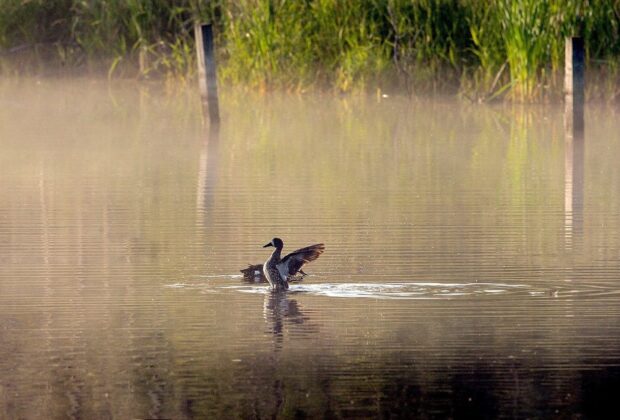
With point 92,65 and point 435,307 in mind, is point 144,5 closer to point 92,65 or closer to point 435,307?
point 92,65

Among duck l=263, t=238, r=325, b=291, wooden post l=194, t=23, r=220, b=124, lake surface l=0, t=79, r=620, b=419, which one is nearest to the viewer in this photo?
lake surface l=0, t=79, r=620, b=419

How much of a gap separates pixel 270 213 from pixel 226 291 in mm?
3080

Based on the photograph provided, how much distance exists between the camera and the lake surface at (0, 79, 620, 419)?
6730 mm

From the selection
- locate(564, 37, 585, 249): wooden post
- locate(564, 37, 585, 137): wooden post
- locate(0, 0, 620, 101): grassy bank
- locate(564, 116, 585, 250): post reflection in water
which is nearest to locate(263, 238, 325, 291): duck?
locate(564, 116, 585, 250): post reflection in water

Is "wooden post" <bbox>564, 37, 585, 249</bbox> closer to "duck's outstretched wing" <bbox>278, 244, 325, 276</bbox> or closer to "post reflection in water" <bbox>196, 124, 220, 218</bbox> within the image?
"post reflection in water" <bbox>196, 124, 220, 218</bbox>

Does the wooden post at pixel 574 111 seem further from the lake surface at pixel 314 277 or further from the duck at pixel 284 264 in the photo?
the duck at pixel 284 264

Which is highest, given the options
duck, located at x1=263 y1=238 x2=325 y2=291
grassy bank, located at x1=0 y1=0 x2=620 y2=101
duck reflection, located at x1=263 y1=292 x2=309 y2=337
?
grassy bank, located at x1=0 y1=0 x2=620 y2=101

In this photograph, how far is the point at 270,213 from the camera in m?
12.0

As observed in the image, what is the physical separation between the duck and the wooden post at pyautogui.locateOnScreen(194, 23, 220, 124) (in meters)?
10.0

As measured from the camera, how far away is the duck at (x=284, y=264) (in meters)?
8.93

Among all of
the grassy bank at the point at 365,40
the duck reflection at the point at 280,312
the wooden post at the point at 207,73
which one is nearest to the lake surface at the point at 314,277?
the duck reflection at the point at 280,312

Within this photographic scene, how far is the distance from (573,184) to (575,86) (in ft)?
12.5

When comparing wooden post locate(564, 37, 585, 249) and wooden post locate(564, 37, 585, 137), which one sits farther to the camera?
wooden post locate(564, 37, 585, 137)

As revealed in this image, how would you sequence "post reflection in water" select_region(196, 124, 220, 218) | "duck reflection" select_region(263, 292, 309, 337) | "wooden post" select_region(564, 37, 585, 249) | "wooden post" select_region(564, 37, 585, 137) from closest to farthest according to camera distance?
"duck reflection" select_region(263, 292, 309, 337) < "post reflection in water" select_region(196, 124, 220, 218) < "wooden post" select_region(564, 37, 585, 249) < "wooden post" select_region(564, 37, 585, 137)
